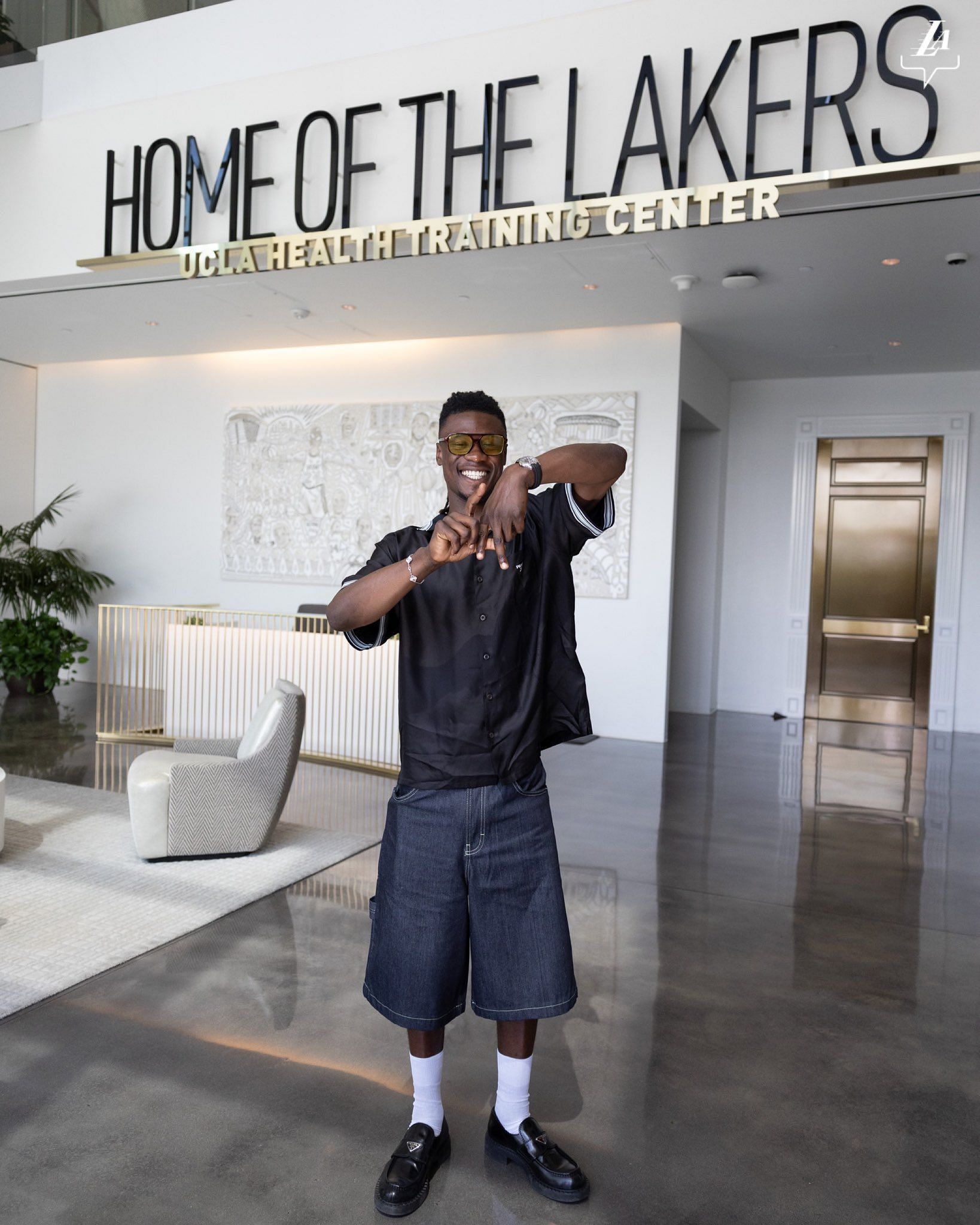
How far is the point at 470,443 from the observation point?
198 cm

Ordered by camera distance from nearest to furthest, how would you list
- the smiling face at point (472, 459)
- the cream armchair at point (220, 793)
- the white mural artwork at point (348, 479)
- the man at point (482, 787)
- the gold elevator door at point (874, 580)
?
the smiling face at point (472, 459) → the man at point (482, 787) → the cream armchair at point (220, 793) → the white mural artwork at point (348, 479) → the gold elevator door at point (874, 580)

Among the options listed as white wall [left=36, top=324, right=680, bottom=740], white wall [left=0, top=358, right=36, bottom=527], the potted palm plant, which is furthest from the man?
white wall [left=0, top=358, right=36, bottom=527]

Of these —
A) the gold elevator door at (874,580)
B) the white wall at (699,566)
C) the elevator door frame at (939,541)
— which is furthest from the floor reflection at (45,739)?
the gold elevator door at (874,580)

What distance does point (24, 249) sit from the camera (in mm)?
7129

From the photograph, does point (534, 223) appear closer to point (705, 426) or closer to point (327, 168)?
point (327, 168)

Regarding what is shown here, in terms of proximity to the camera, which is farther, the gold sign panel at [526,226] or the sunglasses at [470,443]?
the gold sign panel at [526,226]

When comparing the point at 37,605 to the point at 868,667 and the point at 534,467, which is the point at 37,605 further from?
the point at 534,467

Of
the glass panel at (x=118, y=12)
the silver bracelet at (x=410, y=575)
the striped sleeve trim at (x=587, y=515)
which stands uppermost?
the glass panel at (x=118, y=12)

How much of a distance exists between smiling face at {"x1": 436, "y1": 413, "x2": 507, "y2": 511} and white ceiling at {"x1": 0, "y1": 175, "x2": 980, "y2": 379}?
12.4 feet

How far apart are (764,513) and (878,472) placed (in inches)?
43.7

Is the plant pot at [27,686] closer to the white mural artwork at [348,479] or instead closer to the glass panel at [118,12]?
the white mural artwork at [348,479]

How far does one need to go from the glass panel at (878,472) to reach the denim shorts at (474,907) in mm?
8118

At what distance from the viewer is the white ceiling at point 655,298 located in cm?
554

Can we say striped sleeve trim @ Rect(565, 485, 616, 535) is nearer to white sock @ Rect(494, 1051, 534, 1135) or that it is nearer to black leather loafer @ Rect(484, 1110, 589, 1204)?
white sock @ Rect(494, 1051, 534, 1135)
